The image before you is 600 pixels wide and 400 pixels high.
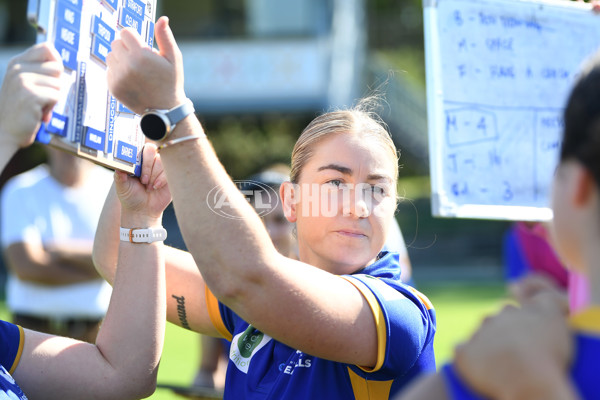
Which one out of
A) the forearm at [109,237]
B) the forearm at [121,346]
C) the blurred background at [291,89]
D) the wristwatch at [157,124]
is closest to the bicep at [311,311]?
the wristwatch at [157,124]

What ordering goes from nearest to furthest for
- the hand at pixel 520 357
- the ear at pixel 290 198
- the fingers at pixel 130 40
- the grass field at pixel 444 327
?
the hand at pixel 520 357, the fingers at pixel 130 40, the ear at pixel 290 198, the grass field at pixel 444 327

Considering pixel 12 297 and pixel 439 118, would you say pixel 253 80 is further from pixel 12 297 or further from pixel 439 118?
pixel 439 118

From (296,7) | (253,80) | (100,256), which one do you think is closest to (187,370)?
(100,256)

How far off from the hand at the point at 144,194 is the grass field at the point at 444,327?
3467 millimetres

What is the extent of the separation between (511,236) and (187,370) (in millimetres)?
3874

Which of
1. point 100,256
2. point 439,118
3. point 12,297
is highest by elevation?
point 439,118

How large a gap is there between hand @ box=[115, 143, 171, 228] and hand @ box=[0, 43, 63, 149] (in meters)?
0.61

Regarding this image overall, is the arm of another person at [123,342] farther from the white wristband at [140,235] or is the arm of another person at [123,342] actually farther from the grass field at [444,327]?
the grass field at [444,327]

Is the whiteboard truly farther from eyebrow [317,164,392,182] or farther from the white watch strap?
the white watch strap

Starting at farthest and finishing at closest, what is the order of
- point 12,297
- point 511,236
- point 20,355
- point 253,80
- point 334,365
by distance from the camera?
point 253,80, point 12,297, point 511,236, point 20,355, point 334,365

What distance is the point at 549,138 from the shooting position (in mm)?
2520

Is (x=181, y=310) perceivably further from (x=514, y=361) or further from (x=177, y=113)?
(x=514, y=361)

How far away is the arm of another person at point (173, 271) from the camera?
90.4 inches

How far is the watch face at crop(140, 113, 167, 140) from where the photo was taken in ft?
4.99
